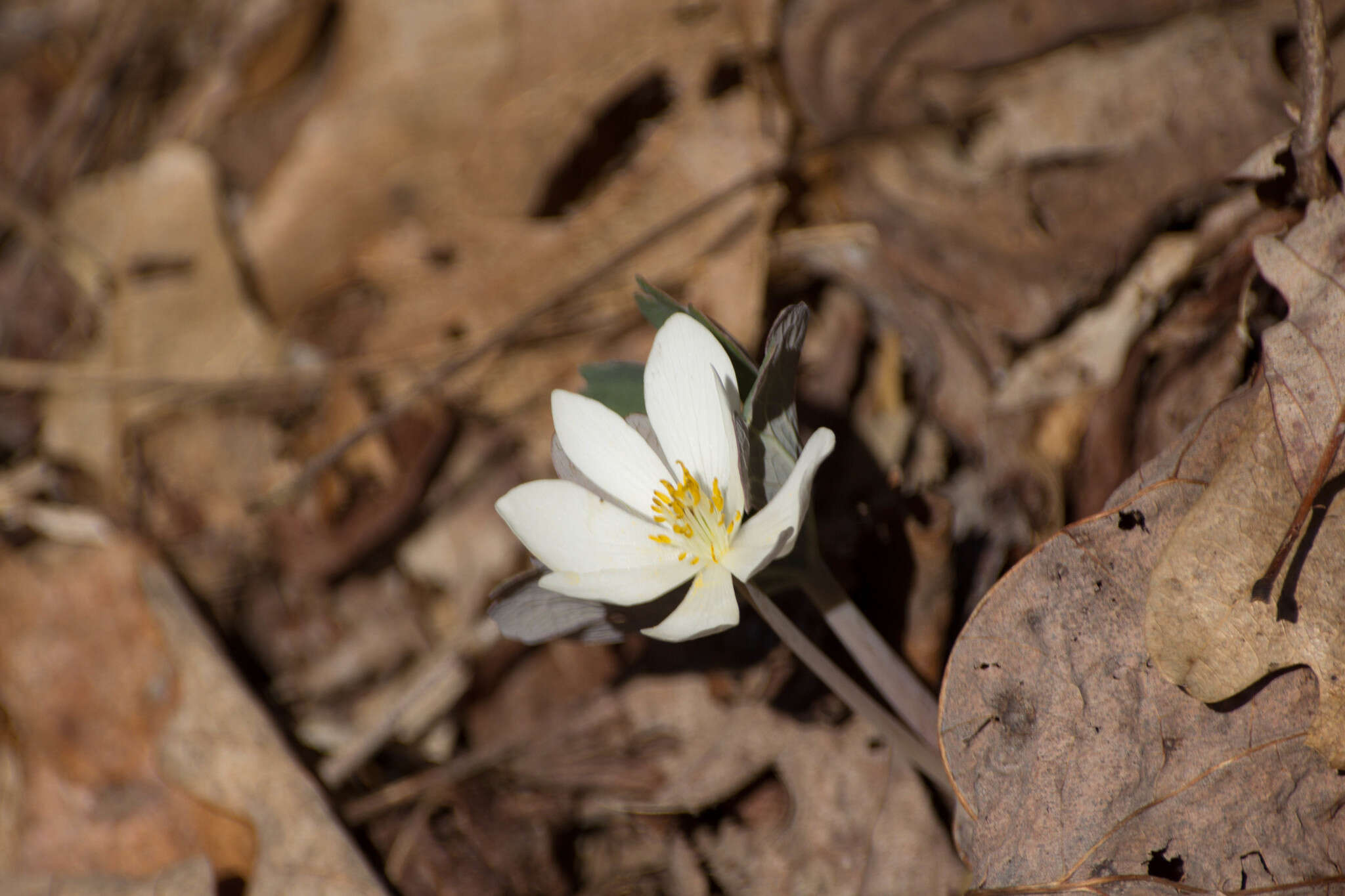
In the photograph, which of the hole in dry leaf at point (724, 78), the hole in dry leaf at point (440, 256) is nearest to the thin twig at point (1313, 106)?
the hole in dry leaf at point (724, 78)

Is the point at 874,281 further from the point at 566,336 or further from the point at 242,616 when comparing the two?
the point at 242,616

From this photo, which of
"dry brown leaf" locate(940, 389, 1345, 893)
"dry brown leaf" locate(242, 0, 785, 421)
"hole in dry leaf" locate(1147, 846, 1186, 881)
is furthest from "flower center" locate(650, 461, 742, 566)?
"dry brown leaf" locate(242, 0, 785, 421)

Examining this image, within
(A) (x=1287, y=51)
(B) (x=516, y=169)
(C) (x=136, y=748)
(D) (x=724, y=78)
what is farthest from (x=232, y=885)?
(A) (x=1287, y=51)

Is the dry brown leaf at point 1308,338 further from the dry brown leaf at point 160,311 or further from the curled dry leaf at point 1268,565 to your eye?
the dry brown leaf at point 160,311

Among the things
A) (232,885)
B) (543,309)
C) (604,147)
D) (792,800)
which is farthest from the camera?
(604,147)

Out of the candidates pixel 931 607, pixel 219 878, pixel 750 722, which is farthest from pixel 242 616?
pixel 931 607

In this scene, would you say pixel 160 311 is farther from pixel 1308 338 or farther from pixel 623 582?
pixel 1308 338
